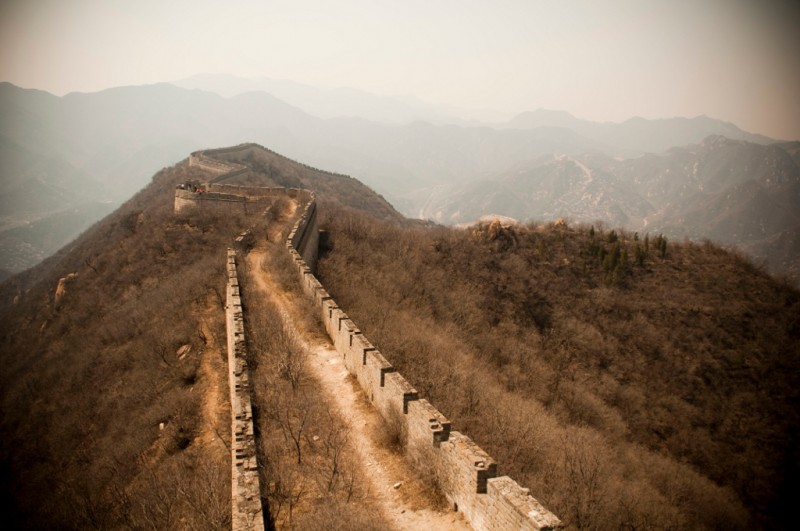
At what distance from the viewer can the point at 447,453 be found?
6.62 m

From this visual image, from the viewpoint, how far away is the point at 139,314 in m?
16.2

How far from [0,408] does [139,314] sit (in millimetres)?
6509

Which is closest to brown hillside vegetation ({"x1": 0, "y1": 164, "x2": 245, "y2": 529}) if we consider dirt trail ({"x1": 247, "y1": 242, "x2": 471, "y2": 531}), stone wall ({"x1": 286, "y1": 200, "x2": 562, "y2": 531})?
dirt trail ({"x1": 247, "y1": 242, "x2": 471, "y2": 531})

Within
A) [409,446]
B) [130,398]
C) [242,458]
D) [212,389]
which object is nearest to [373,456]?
[409,446]

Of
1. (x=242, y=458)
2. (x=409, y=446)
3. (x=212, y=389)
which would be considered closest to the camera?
(x=242, y=458)

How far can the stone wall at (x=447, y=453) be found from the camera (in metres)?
5.39

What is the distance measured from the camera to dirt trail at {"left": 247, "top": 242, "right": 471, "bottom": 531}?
6.31 metres

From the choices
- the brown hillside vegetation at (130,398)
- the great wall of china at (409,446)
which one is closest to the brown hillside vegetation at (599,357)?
the great wall of china at (409,446)

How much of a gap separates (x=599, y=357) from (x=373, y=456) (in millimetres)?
22201

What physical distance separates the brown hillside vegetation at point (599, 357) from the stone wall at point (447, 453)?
1.74 meters

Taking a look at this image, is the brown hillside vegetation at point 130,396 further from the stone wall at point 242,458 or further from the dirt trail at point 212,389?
the stone wall at point 242,458

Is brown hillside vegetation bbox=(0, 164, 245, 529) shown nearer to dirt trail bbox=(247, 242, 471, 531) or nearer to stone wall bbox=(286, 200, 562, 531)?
dirt trail bbox=(247, 242, 471, 531)

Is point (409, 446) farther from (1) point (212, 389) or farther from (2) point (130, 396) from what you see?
(2) point (130, 396)

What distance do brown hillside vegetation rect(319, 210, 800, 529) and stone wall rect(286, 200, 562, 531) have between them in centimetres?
174
